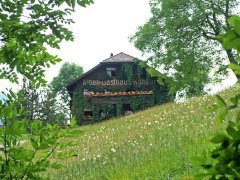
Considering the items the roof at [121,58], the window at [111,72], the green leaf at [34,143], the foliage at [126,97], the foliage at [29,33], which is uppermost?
the roof at [121,58]

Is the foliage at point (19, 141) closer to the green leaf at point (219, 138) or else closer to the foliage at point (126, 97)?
the green leaf at point (219, 138)

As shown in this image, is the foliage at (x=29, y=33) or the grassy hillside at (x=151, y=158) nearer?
the foliage at (x=29, y=33)

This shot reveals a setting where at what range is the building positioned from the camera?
145 ft

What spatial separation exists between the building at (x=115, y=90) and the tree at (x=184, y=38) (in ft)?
27.0

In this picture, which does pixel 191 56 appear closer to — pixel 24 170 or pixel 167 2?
pixel 167 2

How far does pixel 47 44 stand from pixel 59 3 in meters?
0.42

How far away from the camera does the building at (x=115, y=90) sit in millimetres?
44344

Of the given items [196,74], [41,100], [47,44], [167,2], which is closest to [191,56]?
[196,74]

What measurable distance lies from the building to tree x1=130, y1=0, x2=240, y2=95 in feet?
27.0

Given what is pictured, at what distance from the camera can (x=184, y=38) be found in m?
35.4

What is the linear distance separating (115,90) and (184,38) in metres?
14.1

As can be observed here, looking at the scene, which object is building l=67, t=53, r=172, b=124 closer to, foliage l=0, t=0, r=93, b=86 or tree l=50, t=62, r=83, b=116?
tree l=50, t=62, r=83, b=116

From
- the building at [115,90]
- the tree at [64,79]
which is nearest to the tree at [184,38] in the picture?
the building at [115,90]

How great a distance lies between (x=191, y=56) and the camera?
3434 centimetres
